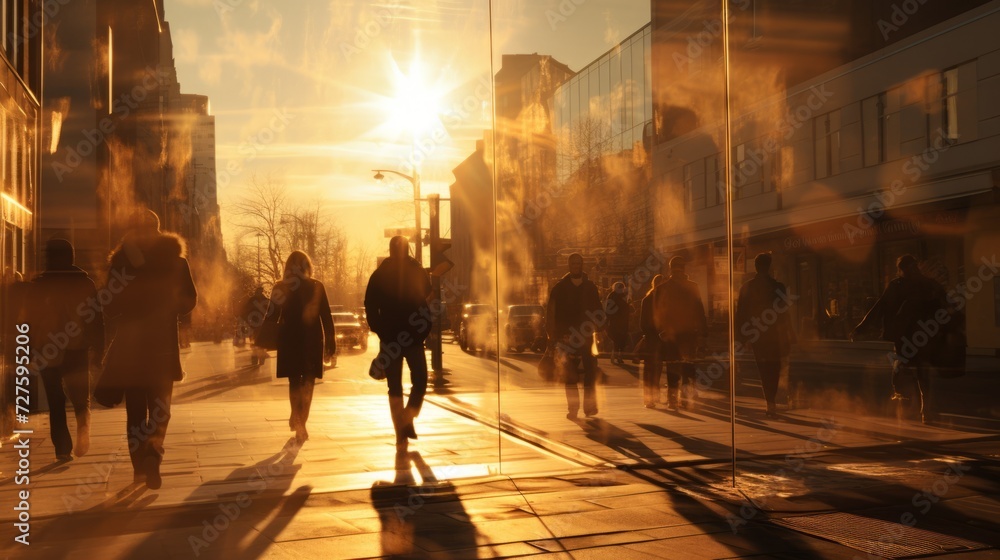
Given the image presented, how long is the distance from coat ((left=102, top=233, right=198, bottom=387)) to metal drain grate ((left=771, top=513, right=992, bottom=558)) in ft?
13.0

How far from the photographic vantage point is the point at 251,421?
11531mm

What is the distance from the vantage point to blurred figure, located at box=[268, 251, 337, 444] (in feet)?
31.9

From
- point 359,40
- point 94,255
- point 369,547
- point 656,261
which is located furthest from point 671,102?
point 94,255

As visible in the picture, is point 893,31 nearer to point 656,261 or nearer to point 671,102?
point 671,102

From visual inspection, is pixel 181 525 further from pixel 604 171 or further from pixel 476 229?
pixel 476 229

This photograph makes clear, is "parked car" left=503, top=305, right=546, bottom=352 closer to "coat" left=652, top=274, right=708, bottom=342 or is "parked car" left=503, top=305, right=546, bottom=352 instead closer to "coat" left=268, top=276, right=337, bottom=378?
"coat" left=652, top=274, right=708, bottom=342

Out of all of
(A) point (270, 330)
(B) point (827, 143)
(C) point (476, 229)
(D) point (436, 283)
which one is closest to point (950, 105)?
(B) point (827, 143)

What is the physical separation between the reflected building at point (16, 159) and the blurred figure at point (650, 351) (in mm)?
6613

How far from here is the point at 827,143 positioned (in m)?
29.2

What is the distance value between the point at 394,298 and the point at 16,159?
4.49m

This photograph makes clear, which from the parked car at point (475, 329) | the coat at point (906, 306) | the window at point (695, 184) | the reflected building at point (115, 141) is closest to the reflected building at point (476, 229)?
the parked car at point (475, 329)

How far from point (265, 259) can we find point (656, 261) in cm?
548

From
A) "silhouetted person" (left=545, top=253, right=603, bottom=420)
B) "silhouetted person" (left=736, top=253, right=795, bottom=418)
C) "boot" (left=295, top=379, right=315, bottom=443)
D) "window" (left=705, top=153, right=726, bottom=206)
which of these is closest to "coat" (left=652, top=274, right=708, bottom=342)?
"silhouetted person" (left=736, top=253, right=795, bottom=418)

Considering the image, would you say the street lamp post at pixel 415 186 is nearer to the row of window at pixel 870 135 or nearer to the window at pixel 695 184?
the window at pixel 695 184
